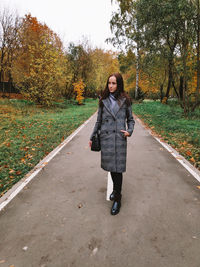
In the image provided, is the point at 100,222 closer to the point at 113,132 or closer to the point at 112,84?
the point at 113,132

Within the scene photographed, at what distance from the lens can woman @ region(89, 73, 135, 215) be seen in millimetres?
2908

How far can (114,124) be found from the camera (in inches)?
116

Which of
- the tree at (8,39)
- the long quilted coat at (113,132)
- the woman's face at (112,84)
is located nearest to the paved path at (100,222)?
the long quilted coat at (113,132)

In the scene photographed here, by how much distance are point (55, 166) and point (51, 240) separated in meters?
2.79

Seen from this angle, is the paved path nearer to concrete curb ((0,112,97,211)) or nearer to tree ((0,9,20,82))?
concrete curb ((0,112,97,211))

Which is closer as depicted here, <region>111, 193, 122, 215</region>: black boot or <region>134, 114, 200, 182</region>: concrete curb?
<region>111, 193, 122, 215</region>: black boot

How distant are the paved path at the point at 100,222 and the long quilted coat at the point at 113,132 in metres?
0.87

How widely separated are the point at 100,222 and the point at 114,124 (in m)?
1.58

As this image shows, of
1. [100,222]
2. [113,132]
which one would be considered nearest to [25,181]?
[100,222]

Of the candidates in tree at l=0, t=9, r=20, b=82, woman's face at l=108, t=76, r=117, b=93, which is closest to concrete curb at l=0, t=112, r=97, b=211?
woman's face at l=108, t=76, r=117, b=93

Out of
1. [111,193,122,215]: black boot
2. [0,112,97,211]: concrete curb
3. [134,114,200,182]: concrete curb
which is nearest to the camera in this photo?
[111,193,122,215]: black boot

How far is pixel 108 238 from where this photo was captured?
248 centimetres

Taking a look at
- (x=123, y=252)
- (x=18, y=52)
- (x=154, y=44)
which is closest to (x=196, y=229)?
(x=123, y=252)

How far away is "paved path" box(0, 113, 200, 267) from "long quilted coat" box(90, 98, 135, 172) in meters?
0.87
